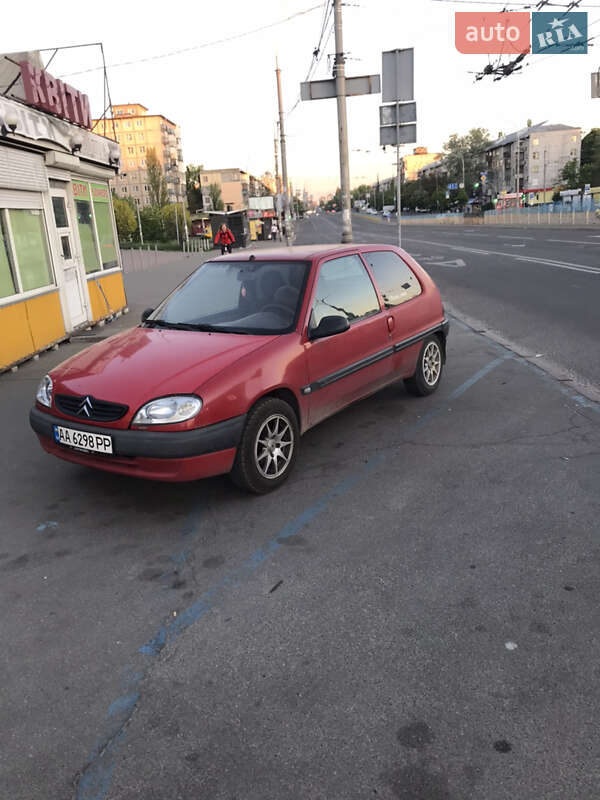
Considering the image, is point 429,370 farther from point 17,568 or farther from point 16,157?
point 16,157

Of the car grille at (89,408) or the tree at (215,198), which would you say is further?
the tree at (215,198)

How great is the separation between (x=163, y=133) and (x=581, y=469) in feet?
416

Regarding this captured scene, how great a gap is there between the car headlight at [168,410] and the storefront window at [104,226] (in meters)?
9.93

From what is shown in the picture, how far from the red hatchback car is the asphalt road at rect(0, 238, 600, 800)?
0.44 meters

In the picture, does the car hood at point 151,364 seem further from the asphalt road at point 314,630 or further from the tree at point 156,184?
the tree at point 156,184

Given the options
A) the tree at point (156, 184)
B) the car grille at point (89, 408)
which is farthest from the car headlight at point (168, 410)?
the tree at point (156, 184)

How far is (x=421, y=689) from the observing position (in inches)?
95.3

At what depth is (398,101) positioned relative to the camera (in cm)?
1164

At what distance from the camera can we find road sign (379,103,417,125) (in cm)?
1172

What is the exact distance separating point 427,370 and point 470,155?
129m

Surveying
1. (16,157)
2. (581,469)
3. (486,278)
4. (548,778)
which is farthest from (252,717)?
(486,278)

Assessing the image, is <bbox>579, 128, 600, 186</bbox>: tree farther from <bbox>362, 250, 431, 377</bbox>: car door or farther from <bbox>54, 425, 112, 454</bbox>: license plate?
<bbox>54, 425, 112, 454</bbox>: license plate

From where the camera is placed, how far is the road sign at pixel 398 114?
11.7 m

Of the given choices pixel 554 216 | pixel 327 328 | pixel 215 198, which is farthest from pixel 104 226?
pixel 215 198
